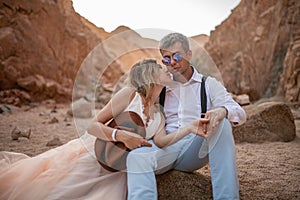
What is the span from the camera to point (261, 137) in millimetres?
3680

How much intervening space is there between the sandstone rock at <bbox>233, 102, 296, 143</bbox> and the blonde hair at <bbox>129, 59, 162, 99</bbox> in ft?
7.50

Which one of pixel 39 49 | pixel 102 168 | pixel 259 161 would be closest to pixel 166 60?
pixel 102 168

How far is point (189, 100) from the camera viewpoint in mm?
1922

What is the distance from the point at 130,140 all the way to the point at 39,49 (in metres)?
8.78

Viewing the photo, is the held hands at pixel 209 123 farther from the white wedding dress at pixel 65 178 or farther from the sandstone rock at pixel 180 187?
the sandstone rock at pixel 180 187

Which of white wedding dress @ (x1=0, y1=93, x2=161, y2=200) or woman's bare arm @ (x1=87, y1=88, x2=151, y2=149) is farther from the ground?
woman's bare arm @ (x1=87, y1=88, x2=151, y2=149)

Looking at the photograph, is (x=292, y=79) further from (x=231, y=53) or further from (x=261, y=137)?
(x=231, y=53)

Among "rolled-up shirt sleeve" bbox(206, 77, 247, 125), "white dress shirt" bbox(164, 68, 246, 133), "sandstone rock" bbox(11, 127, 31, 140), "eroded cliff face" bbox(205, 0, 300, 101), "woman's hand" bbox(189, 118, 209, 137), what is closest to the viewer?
"woman's hand" bbox(189, 118, 209, 137)

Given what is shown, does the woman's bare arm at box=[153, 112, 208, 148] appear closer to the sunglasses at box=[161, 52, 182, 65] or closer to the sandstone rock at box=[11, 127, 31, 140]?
the sunglasses at box=[161, 52, 182, 65]

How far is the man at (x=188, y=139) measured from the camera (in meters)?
1.59

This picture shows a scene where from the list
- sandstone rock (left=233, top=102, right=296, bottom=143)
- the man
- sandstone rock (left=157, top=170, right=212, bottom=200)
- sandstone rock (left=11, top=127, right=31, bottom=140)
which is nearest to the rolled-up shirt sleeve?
the man

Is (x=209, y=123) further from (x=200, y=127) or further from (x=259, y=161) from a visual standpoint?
(x=259, y=161)

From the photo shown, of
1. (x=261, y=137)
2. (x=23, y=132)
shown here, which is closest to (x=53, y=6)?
(x=23, y=132)

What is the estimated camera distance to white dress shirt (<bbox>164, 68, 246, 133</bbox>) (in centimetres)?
188
